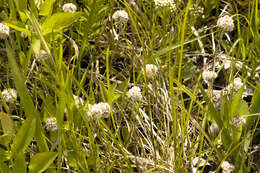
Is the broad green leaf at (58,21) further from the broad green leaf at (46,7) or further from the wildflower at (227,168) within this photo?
the wildflower at (227,168)

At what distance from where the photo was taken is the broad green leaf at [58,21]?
1.35 metres

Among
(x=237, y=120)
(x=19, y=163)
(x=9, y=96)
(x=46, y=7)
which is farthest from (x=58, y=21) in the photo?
(x=237, y=120)

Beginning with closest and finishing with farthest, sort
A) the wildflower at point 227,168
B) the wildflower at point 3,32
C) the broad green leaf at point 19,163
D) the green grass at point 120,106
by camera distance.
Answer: the broad green leaf at point 19,163 < the green grass at point 120,106 < the wildflower at point 227,168 < the wildflower at point 3,32

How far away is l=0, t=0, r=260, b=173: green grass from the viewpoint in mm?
1120

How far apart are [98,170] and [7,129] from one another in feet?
1.06

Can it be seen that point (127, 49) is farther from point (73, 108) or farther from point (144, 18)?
point (73, 108)

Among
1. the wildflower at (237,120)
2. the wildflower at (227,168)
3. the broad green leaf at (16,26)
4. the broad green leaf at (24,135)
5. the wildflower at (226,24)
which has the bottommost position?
the wildflower at (227,168)

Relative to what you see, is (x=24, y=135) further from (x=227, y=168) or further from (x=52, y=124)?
(x=227, y=168)

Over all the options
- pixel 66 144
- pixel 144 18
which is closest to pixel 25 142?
pixel 66 144

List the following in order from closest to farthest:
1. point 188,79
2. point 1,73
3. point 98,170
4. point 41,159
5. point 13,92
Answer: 1. point 41,159
2. point 98,170
3. point 13,92
4. point 1,73
5. point 188,79

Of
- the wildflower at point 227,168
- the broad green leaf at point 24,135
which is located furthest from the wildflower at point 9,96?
the wildflower at point 227,168

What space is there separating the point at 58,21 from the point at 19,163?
0.59 meters

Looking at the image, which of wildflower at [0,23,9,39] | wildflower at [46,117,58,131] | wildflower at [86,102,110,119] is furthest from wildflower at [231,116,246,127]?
wildflower at [0,23,9,39]

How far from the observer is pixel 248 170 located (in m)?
1.29
